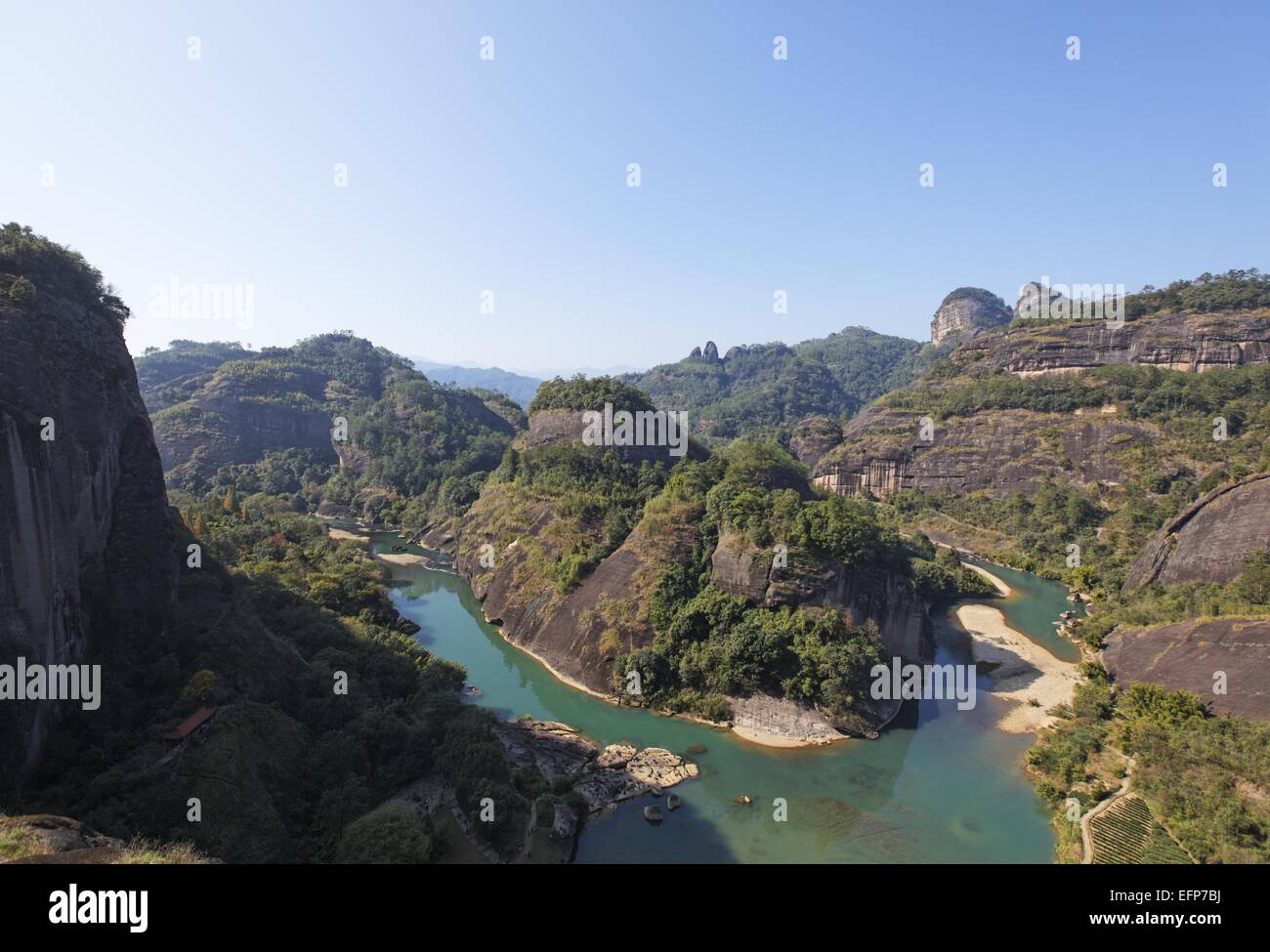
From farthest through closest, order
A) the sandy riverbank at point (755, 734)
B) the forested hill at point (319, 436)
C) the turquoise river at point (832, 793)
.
Result: the forested hill at point (319, 436) < the sandy riverbank at point (755, 734) < the turquoise river at point (832, 793)

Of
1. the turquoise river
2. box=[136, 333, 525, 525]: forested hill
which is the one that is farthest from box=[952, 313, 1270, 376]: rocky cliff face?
box=[136, 333, 525, 525]: forested hill

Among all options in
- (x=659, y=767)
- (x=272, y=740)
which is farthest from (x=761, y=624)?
(x=272, y=740)

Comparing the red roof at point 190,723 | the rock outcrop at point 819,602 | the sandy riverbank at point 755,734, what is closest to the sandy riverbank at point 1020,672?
the rock outcrop at point 819,602

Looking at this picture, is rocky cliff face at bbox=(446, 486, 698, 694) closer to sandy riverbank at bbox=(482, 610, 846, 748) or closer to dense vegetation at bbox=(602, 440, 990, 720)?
sandy riverbank at bbox=(482, 610, 846, 748)

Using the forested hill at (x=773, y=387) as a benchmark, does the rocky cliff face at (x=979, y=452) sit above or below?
below

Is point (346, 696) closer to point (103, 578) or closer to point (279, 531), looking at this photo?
point (103, 578)

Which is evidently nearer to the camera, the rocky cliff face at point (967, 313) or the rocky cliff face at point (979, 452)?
the rocky cliff face at point (979, 452)

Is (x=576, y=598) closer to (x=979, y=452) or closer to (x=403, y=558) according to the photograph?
(x=403, y=558)

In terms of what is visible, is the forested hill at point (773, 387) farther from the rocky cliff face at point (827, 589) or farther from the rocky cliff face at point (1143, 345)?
the rocky cliff face at point (827, 589)
